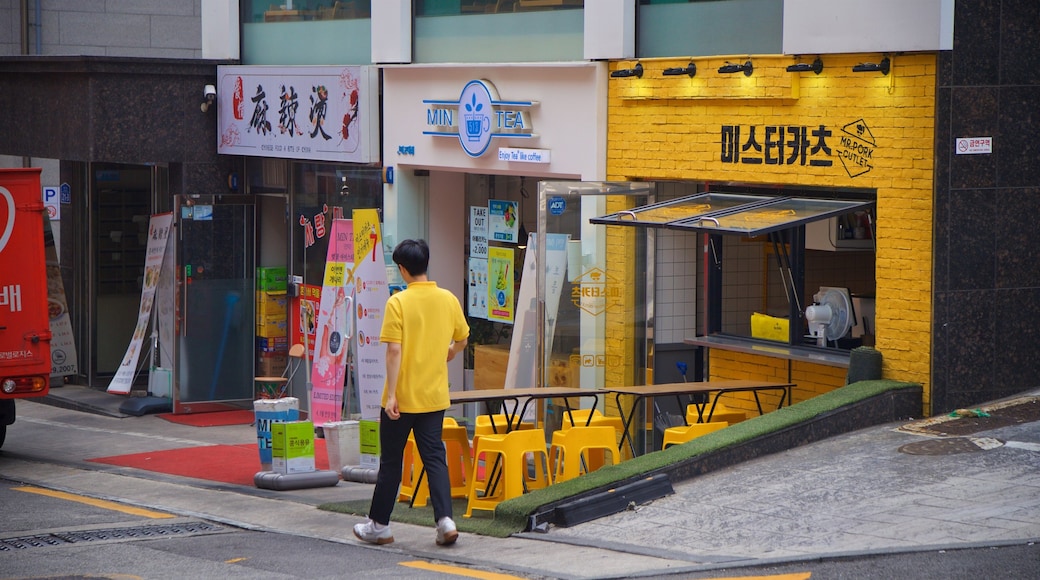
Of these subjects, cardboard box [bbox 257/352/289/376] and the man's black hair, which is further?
cardboard box [bbox 257/352/289/376]

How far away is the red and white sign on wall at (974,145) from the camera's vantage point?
10266 mm

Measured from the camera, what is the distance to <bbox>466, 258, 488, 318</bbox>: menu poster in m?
15.1

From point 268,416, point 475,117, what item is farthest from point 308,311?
point 268,416

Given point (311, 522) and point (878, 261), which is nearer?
point (311, 522)

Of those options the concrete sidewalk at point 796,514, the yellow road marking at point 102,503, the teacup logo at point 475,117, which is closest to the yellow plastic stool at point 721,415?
the concrete sidewalk at point 796,514

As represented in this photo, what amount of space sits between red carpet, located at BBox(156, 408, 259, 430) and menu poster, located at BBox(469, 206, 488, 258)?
3.53 meters

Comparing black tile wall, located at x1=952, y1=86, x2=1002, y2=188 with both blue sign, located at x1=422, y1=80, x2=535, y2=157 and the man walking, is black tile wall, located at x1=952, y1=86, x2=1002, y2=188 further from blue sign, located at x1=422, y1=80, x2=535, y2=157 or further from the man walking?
blue sign, located at x1=422, y1=80, x2=535, y2=157

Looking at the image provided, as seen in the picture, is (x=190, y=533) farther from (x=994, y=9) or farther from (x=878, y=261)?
(x=994, y=9)

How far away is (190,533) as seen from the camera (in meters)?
9.62

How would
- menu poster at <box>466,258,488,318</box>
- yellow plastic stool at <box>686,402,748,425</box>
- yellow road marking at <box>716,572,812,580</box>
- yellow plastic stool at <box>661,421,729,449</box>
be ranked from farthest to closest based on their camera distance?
menu poster at <box>466,258,488,318</box>, yellow plastic stool at <box>686,402,748,425</box>, yellow plastic stool at <box>661,421,729,449</box>, yellow road marking at <box>716,572,812,580</box>

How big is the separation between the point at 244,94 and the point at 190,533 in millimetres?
8385

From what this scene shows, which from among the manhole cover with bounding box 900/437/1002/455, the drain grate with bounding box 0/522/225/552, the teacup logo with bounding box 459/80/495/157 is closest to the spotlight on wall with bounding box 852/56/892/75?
the manhole cover with bounding box 900/437/1002/455

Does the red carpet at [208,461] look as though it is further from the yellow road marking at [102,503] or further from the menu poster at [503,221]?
the menu poster at [503,221]

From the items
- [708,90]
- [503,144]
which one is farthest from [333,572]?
[503,144]
